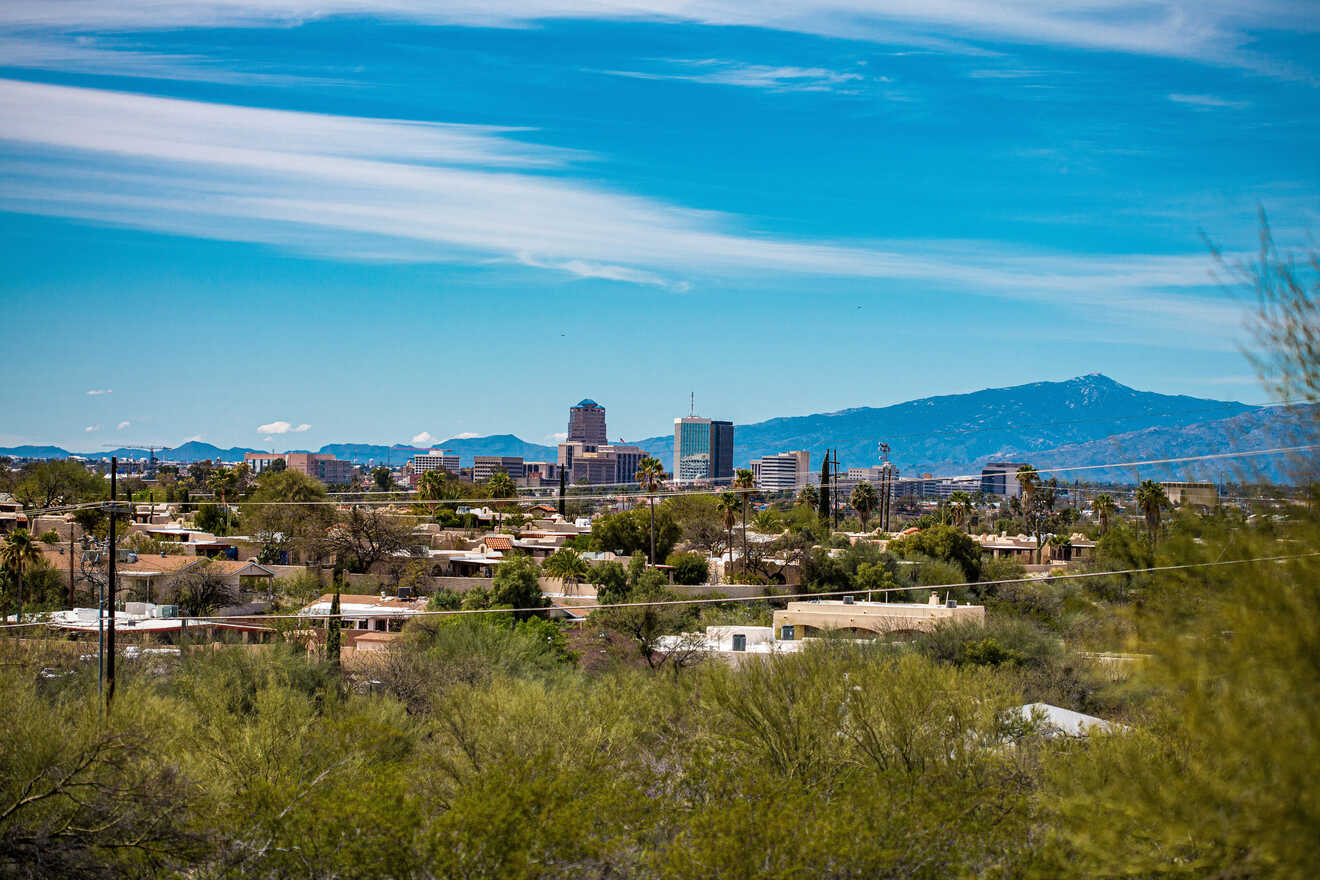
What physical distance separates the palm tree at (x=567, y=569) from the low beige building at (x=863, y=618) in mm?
Answer: 11420

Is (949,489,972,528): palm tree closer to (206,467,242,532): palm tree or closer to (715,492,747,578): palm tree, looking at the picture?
(715,492,747,578): palm tree

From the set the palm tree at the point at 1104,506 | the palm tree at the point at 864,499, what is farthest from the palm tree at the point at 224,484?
the palm tree at the point at 1104,506

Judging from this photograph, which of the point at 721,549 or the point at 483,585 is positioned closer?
the point at 483,585

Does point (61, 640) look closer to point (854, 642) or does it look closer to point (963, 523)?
point (854, 642)

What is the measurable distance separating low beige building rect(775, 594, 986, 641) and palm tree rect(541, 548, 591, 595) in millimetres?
11420

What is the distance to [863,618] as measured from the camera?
39.2 metres

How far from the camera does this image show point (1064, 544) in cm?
5722

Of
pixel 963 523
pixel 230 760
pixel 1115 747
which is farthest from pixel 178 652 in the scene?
pixel 963 523

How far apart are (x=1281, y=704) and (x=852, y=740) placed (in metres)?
14.0

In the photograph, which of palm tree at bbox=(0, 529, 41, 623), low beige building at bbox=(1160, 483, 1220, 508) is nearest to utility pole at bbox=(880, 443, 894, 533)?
low beige building at bbox=(1160, 483, 1220, 508)

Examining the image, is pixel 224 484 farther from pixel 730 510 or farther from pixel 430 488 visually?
pixel 730 510

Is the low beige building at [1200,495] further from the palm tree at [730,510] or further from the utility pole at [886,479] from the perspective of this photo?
the palm tree at [730,510]

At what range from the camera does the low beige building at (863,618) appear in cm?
3744

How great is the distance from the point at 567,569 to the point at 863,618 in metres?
15.7
